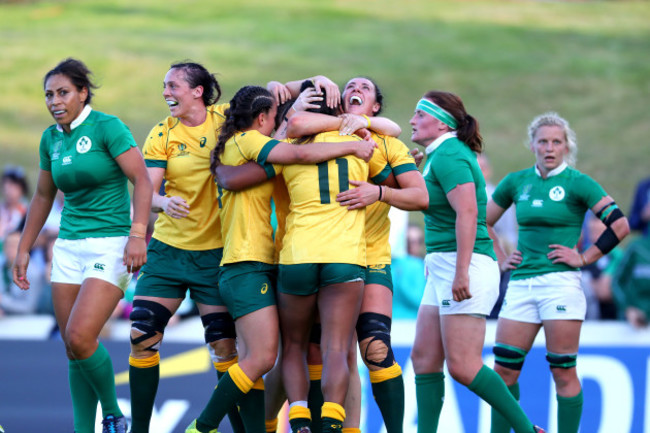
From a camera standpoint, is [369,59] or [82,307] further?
[369,59]

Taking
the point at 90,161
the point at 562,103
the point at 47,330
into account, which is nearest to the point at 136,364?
the point at 90,161

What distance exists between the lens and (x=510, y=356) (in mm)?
5102

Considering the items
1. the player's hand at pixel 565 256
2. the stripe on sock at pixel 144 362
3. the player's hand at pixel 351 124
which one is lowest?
the stripe on sock at pixel 144 362

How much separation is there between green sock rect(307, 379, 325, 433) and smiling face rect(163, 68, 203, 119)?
5.68ft

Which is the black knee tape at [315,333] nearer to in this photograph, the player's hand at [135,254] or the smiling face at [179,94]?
the player's hand at [135,254]

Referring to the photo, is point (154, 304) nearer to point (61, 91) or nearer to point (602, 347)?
point (61, 91)

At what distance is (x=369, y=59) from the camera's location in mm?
17359

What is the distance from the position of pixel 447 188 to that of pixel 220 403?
68.5 inches

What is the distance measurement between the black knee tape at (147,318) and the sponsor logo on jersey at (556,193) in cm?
255

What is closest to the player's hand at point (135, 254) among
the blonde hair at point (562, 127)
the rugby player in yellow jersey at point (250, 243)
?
the rugby player in yellow jersey at point (250, 243)

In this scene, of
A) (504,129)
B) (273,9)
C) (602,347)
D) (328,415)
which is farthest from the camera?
(273,9)

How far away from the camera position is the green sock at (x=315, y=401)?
4605 mm

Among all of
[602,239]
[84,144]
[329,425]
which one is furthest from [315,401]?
[602,239]

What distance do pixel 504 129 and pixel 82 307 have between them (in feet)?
40.6
